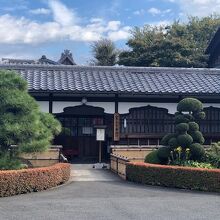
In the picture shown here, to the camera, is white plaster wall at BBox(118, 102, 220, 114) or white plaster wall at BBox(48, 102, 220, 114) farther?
white plaster wall at BBox(118, 102, 220, 114)

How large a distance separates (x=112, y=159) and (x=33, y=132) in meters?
5.49

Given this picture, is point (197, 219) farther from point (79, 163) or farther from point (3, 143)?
point (79, 163)

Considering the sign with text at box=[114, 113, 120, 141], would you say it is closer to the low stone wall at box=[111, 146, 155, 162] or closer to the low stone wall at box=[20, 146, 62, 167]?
the low stone wall at box=[111, 146, 155, 162]

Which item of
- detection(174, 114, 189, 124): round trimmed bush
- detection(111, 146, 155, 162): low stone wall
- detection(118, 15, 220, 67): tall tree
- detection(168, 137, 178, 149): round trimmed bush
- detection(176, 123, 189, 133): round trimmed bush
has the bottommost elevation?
detection(111, 146, 155, 162): low stone wall

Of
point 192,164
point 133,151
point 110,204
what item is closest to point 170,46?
point 133,151

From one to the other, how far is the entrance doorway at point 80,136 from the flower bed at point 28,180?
7948 millimetres

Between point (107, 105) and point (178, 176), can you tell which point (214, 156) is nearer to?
point (178, 176)

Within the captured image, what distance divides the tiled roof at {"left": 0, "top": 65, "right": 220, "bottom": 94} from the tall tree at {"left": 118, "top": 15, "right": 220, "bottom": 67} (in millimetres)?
11380

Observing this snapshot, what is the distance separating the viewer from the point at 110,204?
34.4 feet

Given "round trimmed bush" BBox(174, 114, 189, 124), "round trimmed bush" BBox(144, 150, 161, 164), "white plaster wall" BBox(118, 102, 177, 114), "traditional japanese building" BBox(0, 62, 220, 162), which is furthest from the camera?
"white plaster wall" BBox(118, 102, 177, 114)

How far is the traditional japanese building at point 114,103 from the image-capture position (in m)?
20.4

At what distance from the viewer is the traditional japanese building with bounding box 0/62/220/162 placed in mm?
20391

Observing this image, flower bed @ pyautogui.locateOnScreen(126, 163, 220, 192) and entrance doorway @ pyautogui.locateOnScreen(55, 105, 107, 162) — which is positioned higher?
entrance doorway @ pyautogui.locateOnScreen(55, 105, 107, 162)

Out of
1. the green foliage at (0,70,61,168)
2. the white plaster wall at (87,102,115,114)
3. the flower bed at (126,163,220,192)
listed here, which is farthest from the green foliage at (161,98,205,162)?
the white plaster wall at (87,102,115,114)
